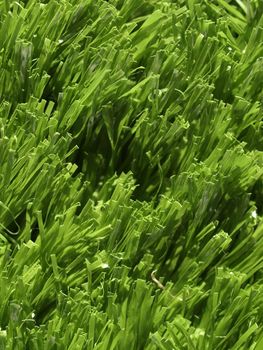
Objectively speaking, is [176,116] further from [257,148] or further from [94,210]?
[94,210]

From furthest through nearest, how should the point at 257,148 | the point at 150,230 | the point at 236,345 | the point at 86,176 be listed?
the point at 257,148, the point at 86,176, the point at 150,230, the point at 236,345

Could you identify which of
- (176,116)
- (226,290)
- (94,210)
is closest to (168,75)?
(176,116)

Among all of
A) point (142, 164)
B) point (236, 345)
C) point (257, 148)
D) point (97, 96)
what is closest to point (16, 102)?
point (97, 96)

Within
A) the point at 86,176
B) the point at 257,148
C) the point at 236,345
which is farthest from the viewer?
the point at 257,148

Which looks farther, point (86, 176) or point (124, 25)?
point (124, 25)

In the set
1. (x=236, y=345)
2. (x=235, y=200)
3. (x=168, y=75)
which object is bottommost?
(x=236, y=345)

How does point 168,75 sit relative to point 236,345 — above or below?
above

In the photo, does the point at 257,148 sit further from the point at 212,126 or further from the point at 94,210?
the point at 94,210
